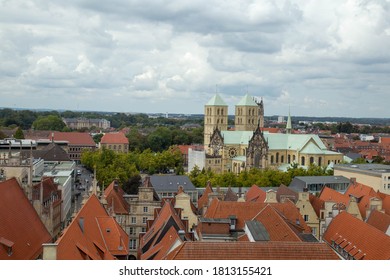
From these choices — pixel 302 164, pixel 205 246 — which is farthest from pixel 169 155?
pixel 205 246

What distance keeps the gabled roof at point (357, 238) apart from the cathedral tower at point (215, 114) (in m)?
81.6

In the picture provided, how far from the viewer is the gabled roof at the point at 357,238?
26.2 metres

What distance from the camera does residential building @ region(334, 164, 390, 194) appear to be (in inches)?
2479

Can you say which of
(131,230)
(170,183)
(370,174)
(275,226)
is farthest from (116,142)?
(275,226)

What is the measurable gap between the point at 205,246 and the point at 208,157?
3156 inches

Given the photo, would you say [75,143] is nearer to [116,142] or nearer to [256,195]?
[116,142]

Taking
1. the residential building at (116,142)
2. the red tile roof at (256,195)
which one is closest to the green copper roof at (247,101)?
the residential building at (116,142)

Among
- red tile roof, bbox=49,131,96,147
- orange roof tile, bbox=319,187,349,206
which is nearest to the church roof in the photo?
red tile roof, bbox=49,131,96,147

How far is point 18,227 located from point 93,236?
4.15 metres

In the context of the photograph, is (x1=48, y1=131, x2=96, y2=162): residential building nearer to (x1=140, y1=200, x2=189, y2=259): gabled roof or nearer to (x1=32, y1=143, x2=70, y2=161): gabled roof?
(x1=32, y1=143, x2=70, y2=161): gabled roof

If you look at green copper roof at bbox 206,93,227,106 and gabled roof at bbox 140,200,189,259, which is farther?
green copper roof at bbox 206,93,227,106

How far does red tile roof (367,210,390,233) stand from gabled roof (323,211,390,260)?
8.57ft

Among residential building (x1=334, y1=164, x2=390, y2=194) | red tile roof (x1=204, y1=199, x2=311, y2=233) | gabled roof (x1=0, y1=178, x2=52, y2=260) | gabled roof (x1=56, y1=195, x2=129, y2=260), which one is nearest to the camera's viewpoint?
gabled roof (x1=56, y1=195, x2=129, y2=260)

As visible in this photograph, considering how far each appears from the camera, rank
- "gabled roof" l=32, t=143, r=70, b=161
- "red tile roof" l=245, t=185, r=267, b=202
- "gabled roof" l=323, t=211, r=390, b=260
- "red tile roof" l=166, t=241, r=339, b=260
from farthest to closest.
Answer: "gabled roof" l=32, t=143, r=70, b=161 < "red tile roof" l=245, t=185, r=267, b=202 < "gabled roof" l=323, t=211, r=390, b=260 < "red tile roof" l=166, t=241, r=339, b=260
